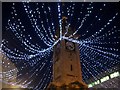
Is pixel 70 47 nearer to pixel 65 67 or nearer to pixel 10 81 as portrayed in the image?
pixel 65 67

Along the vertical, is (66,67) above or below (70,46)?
below

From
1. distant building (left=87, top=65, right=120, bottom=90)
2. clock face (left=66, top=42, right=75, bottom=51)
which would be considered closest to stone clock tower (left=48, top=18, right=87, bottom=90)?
clock face (left=66, top=42, right=75, bottom=51)

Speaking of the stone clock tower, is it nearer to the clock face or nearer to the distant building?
the clock face

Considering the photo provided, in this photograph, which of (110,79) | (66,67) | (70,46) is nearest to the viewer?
(66,67)

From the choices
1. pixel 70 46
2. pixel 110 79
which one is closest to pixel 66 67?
pixel 70 46

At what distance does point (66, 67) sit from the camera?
76.7 feet

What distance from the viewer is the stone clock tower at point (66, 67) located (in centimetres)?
2194

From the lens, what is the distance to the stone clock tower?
21.9 metres

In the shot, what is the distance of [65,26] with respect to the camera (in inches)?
965

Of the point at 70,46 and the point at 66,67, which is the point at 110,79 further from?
the point at 66,67

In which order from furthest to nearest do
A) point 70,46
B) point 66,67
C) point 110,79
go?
1. point 110,79
2. point 70,46
3. point 66,67

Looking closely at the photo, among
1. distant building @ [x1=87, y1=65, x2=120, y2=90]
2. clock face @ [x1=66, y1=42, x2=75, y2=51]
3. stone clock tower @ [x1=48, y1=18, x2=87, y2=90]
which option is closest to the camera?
stone clock tower @ [x1=48, y1=18, x2=87, y2=90]

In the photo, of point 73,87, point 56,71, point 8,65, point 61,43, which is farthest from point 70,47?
point 8,65

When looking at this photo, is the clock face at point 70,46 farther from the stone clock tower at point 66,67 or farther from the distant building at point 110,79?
the distant building at point 110,79
